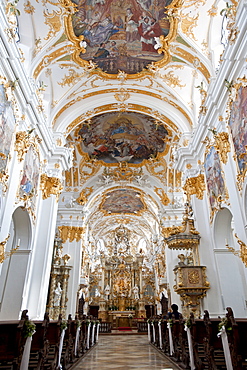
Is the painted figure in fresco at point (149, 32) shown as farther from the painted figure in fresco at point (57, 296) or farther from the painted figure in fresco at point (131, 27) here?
the painted figure in fresco at point (57, 296)

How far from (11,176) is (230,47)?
21.2 feet

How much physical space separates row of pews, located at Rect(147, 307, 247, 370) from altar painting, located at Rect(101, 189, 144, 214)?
43.0 ft

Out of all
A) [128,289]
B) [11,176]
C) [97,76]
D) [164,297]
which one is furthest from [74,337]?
[128,289]

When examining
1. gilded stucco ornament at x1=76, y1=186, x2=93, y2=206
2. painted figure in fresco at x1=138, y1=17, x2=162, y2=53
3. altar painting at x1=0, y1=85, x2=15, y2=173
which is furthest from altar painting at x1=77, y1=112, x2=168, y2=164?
altar painting at x1=0, y1=85, x2=15, y2=173

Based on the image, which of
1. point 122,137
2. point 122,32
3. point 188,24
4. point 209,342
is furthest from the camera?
point 122,137

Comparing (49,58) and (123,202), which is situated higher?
(123,202)

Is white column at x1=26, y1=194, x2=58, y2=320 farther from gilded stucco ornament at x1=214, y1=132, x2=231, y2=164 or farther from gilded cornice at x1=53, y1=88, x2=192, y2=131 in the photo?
gilded stucco ornament at x1=214, y1=132, x2=231, y2=164

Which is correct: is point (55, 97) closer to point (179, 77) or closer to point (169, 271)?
point (179, 77)

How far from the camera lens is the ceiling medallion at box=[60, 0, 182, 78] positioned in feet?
28.6

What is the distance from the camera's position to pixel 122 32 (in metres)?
9.57

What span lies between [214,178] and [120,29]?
579 cm

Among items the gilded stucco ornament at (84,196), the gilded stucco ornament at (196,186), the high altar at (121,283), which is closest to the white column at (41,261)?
the gilded stucco ornament at (196,186)

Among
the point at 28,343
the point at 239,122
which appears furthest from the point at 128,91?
the point at 28,343

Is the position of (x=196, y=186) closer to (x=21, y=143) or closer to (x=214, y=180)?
(x=214, y=180)
